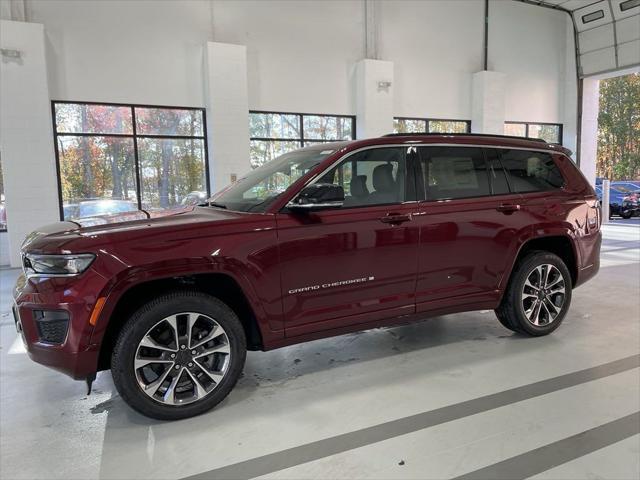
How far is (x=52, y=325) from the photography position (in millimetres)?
2516

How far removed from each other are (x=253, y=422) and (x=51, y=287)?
4.41 ft

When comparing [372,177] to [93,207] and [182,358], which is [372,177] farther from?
[93,207]

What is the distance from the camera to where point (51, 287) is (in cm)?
248

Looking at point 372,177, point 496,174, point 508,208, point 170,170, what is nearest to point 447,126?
point 170,170

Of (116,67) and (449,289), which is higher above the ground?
(116,67)

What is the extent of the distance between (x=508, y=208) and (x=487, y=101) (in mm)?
10858

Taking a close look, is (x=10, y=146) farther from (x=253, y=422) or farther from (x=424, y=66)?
(x=424, y=66)

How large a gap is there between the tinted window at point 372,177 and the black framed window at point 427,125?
30.8ft

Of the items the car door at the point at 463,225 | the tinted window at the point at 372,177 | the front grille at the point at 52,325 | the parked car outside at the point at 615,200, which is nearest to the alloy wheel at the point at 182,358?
the front grille at the point at 52,325

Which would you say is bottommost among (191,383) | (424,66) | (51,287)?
Result: (191,383)

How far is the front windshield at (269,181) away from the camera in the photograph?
3.12 m

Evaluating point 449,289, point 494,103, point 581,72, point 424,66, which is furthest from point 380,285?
point 581,72

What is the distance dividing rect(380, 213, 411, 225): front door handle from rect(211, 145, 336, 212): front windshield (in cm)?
59

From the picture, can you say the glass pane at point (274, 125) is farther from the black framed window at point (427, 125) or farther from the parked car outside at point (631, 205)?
the parked car outside at point (631, 205)
